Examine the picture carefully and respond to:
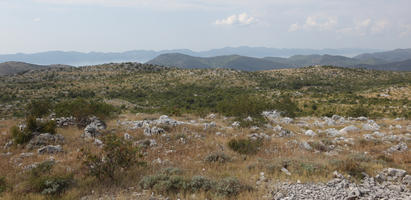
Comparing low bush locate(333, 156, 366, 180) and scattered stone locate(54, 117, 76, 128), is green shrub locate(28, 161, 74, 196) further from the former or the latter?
low bush locate(333, 156, 366, 180)

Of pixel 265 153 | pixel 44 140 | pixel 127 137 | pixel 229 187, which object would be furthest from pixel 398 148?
pixel 44 140

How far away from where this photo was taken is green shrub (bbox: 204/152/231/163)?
7.27 meters

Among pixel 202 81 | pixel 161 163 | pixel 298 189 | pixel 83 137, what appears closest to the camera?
pixel 298 189

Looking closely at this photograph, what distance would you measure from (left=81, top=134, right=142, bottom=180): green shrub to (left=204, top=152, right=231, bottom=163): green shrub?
245 centimetres

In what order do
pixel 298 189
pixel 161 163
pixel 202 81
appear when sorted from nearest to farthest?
pixel 298 189, pixel 161 163, pixel 202 81

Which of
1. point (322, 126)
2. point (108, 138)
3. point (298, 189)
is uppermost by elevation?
point (108, 138)

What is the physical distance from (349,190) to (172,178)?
14.4 feet

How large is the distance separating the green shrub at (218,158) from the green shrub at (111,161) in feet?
8.03

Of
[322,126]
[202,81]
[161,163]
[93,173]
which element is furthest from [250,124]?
[202,81]

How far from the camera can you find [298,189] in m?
5.27

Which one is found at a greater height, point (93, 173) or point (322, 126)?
point (93, 173)

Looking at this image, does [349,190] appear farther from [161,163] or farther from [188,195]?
[161,163]

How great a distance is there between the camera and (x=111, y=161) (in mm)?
5953

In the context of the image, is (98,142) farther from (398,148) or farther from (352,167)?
(398,148)
